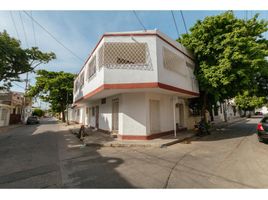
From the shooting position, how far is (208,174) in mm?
4480

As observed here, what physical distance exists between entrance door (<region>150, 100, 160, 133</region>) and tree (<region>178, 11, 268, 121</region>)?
3.99m

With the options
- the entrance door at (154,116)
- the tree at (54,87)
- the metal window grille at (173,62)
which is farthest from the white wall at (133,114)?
the tree at (54,87)

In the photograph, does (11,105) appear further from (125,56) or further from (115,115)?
(125,56)

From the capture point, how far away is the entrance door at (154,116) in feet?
34.2

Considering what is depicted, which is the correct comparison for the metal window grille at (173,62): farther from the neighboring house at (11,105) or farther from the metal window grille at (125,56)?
the neighboring house at (11,105)

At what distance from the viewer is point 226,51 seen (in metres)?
10.1

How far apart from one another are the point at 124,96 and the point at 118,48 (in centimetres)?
300

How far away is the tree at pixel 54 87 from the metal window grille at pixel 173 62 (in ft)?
72.1

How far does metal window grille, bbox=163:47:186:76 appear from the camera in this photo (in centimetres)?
1007

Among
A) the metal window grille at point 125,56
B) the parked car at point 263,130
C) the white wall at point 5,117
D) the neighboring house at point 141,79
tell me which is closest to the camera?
the parked car at point 263,130

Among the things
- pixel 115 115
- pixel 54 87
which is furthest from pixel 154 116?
pixel 54 87

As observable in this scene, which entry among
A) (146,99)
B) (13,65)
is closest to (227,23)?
(146,99)

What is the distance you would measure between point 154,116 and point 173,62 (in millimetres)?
4063

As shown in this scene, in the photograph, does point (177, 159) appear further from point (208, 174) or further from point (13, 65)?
point (13, 65)
